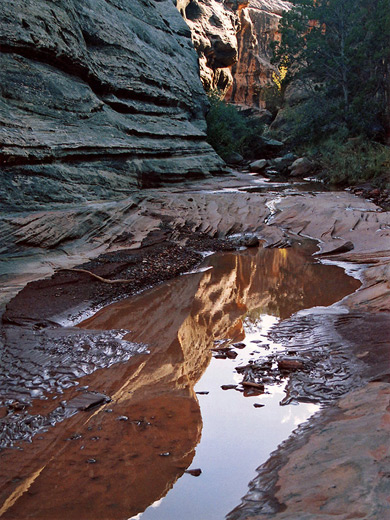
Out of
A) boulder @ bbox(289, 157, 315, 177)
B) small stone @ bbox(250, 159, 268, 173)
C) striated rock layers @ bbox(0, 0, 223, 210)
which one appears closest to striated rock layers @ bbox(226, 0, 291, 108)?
small stone @ bbox(250, 159, 268, 173)

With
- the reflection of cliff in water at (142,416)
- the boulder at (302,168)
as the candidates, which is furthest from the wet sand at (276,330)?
the boulder at (302,168)

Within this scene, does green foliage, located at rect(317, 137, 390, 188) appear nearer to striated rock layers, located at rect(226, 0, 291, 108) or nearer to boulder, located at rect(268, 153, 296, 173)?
boulder, located at rect(268, 153, 296, 173)

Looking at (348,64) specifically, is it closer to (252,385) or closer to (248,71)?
(252,385)

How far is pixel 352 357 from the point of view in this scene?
10.6ft

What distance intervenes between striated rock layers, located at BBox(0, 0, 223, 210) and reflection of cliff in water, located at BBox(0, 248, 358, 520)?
3.58 meters

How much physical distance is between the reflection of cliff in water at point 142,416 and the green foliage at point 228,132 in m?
15.4

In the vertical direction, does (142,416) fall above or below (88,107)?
below

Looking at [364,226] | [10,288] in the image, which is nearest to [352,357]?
[10,288]

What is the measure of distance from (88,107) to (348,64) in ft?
47.7

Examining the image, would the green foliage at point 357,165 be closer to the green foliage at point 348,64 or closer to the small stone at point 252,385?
the green foliage at point 348,64

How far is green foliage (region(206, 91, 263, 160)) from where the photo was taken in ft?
65.2

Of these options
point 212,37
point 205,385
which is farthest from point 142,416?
point 212,37

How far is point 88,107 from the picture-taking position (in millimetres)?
9859

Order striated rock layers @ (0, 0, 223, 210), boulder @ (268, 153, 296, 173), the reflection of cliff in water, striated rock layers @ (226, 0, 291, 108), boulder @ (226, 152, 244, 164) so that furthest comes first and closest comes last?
1. striated rock layers @ (226, 0, 291, 108)
2. boulder @ (226, 152, 244, 164)
3. boulder @ (268, 153, 296, 173)
4. striated rock layers @ (0, 0, 223, 210)
5. the reflection of cliff in water
